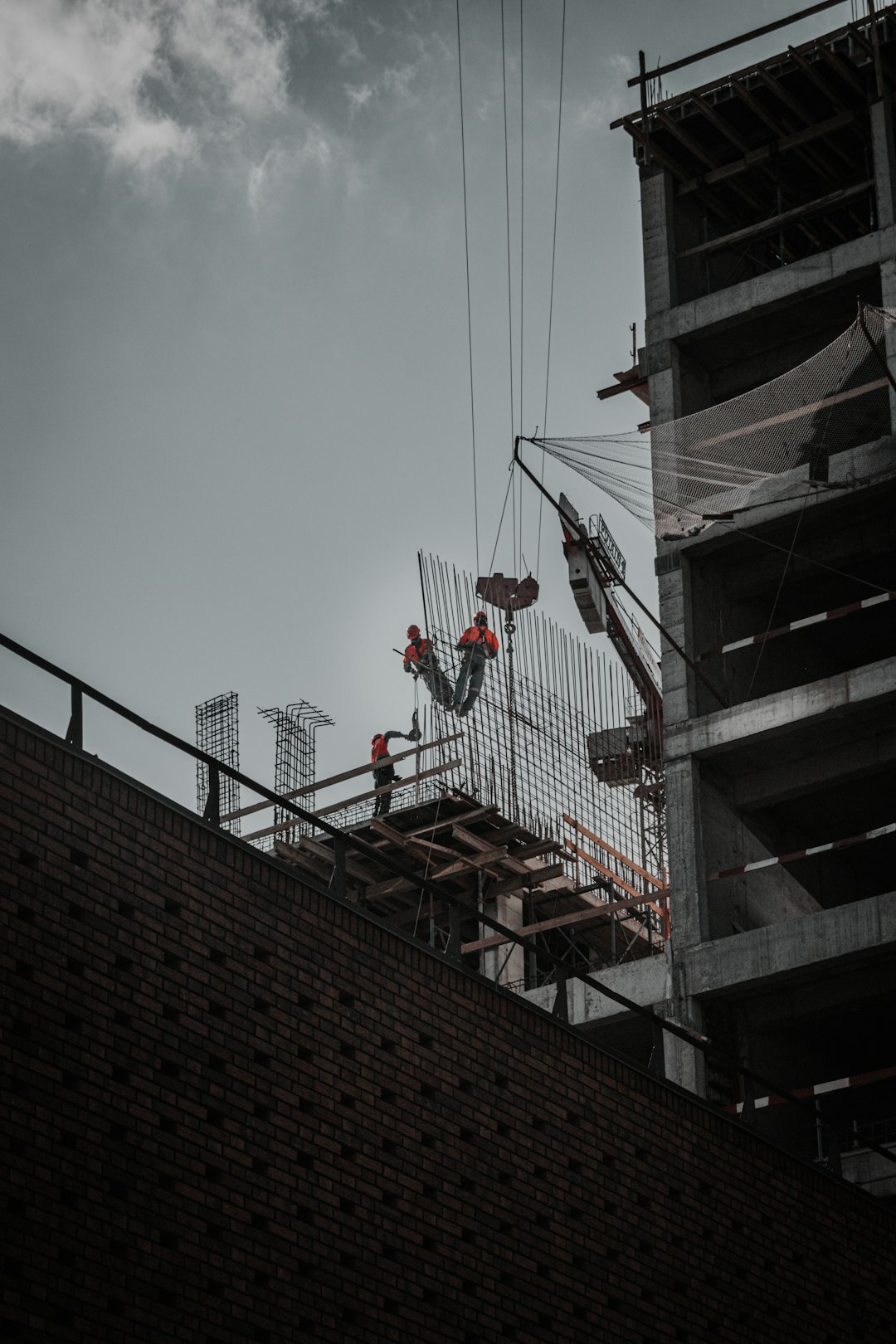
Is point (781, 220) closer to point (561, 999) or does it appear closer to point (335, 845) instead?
point (561, 999)

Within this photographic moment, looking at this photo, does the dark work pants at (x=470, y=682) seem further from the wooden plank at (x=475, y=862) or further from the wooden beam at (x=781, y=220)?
the wooden beam at (x=781, y=220)

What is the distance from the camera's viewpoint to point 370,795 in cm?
4016

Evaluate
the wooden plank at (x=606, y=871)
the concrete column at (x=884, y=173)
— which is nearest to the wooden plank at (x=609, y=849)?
the wooden plank at (x=606, y=871)

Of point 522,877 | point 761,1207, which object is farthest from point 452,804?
point 761,1207

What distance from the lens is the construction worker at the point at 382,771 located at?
41.2m

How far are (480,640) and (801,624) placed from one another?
6250mm

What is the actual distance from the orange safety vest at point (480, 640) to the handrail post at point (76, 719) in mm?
23230

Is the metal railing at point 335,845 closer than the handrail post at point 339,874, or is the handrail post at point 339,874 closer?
the metal railing at point 335,845

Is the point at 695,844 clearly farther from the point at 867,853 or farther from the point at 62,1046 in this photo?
the point at 62,1046

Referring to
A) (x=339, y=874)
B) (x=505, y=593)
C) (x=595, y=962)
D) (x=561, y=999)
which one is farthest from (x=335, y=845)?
(x=595, y=962)

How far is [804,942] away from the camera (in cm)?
3172

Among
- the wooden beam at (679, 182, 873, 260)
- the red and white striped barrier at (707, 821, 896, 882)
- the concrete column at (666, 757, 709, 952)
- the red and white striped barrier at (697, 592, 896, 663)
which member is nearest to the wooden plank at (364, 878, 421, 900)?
the concrete column at (666, 757, 709, 952)

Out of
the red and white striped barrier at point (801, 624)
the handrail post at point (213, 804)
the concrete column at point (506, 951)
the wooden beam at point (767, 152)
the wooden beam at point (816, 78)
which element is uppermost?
the wooden beam at point (816, 78)

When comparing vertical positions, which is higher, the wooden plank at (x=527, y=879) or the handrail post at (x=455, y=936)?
the wooden plank at (x=527, y=879)
